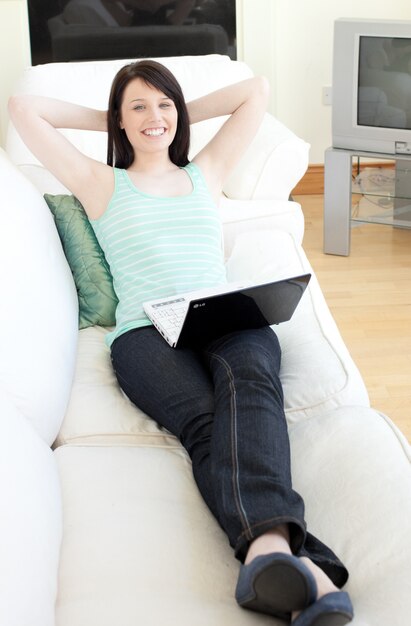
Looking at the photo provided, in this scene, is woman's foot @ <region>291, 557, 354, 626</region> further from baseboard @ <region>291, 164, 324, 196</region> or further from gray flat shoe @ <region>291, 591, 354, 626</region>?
baseboard @ <region>291, 164, 324, 196</region>

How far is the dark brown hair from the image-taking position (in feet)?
7.27

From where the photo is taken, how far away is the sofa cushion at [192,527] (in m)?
1.34

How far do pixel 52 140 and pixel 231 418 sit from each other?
93 cm

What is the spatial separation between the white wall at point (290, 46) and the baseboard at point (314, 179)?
130 mm

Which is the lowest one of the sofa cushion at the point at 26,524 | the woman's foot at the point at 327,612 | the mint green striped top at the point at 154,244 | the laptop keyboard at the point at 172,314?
the woman's foot at the point at 327,612

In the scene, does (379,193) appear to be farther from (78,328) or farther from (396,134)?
(78,328)

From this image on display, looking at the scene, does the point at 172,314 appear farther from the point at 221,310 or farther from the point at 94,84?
the point at 94,84

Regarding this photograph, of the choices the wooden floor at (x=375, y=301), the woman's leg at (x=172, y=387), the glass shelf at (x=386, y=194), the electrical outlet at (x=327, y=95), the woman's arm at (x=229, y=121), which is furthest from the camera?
the electrical outlet at (x=327, y=95)

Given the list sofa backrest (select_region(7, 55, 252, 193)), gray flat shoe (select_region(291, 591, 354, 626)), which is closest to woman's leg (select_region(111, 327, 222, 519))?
gray flat shoe (select_region(291, 591, 354, 626))

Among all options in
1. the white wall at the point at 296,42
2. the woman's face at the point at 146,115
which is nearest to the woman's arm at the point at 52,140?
the woman's face at the point at 146,115

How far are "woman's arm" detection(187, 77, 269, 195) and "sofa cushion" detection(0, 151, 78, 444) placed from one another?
0.43 meters

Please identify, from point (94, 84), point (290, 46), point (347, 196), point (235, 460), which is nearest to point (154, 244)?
point (235, 460)

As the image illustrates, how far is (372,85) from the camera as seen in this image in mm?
3502

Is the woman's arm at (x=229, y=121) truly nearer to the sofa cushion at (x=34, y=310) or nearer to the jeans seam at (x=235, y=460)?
the sofa cushion at (x=34, y=310)
